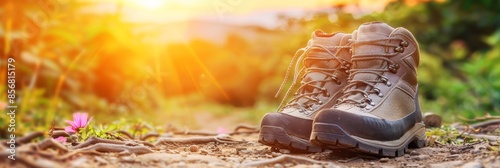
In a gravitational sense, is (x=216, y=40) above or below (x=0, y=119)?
above

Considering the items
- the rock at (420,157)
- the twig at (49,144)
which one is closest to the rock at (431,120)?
the rock at (420,157)

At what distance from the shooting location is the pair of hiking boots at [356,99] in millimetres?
2562

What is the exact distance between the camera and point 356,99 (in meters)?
2.79

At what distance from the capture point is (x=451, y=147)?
9.66 ft

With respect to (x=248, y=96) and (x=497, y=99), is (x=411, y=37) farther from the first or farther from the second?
(x=248, y=96)

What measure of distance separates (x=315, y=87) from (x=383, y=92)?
351mm

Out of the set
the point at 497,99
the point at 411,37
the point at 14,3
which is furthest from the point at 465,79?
the point at 411,37

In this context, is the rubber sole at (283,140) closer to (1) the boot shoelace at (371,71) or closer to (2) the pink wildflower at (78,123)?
(1) the boot shoelace at (371,71)

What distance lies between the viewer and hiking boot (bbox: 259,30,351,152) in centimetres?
279

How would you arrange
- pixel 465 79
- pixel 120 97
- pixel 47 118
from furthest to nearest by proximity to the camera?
1. pixel 465 79
2. pixel 120 97
3. pixel 47 118

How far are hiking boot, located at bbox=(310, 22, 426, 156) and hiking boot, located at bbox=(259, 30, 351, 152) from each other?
9 centimetres

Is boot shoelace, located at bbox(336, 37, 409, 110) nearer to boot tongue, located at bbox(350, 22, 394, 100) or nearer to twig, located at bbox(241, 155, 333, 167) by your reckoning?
boot tongue, located at bbox(350, 22, 394, 100)

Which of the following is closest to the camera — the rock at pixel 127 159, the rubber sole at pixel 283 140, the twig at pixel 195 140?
the rock at pixel 127 159

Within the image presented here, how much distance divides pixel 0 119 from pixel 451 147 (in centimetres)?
325
